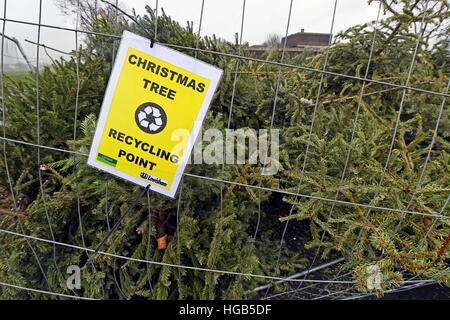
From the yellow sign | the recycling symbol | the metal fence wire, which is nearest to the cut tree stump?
the metal fence wire

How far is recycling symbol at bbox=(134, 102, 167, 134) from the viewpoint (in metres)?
0.95

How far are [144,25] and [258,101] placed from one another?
28.3 inches

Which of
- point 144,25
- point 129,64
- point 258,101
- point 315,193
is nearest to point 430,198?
point 315,193

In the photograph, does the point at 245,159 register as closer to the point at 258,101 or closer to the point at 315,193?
the point at 315,193

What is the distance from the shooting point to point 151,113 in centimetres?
96

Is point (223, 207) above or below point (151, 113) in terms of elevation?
below

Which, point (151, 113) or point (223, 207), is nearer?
point (151, 113)

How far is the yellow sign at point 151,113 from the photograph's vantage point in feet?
3.03

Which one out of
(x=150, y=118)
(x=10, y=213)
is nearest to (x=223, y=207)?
(x=150, y=118)

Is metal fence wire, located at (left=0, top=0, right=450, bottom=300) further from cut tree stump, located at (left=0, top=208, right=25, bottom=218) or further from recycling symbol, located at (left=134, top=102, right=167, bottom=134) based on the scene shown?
recycling symbol, located at (left=134, top=102, right=167, bottom=134)

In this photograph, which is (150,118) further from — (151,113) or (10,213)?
(10,213)

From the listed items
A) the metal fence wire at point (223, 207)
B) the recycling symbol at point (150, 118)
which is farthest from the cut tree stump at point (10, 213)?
the recycling symbol at point (150, 118)

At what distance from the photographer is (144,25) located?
148 cm

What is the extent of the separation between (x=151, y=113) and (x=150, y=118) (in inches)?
0.7
